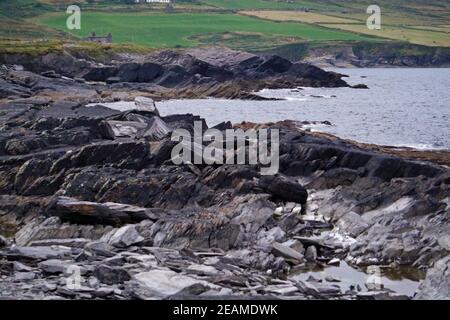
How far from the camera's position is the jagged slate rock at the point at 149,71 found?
11936 cm

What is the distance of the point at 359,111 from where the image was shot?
313 feet

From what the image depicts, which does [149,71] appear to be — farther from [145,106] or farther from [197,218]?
[197,218]

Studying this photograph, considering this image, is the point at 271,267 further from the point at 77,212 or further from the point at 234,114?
the point at 234,114

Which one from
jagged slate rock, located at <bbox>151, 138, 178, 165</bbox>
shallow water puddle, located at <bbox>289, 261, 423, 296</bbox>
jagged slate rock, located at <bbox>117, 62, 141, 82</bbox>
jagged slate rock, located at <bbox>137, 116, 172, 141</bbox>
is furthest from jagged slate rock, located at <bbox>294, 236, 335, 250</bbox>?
jagged slate rock, located at <bbox>117, 62, 141, 82</bbox>

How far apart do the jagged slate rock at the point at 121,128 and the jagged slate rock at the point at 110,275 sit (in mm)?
21517

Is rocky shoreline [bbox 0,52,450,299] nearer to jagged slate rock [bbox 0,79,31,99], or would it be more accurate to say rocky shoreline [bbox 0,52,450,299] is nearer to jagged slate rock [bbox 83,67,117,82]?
jagged slate rock [bbox 0,79,31,99]

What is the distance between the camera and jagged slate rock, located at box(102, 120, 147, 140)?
149 feet

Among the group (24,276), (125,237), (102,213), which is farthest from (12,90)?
(24,276)

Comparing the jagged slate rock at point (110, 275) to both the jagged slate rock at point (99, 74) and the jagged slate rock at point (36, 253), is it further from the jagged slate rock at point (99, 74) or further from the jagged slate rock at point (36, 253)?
the jagged slate rock at point (99, 74)

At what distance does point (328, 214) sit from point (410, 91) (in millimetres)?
109628

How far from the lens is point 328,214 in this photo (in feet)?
115
